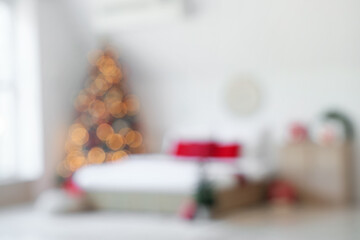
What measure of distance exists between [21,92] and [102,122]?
1264mm

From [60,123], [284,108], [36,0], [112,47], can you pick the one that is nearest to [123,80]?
[112,47]

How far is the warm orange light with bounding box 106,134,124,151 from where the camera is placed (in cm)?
842

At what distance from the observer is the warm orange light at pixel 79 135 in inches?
334

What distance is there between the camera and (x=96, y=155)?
27.6 feet

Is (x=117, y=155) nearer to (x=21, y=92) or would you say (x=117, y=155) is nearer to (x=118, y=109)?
(x=118, y=109)

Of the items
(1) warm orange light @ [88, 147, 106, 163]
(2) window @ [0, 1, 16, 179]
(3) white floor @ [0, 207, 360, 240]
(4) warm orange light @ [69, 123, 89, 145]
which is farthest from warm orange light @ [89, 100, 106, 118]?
(3) white floor @ [0, 207, 360, 240]

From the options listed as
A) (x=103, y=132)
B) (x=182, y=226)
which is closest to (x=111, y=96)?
(x=103, y=132)

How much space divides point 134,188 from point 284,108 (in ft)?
8.76

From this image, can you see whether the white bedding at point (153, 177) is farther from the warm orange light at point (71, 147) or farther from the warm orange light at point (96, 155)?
A: the warm orange light at point (71, 147)

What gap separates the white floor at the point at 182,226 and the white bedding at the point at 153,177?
33cm

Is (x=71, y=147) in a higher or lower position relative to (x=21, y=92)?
lower

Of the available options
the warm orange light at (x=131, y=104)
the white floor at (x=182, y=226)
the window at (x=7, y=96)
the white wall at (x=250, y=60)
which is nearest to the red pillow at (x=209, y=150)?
the white wall at (x=250, y=60)

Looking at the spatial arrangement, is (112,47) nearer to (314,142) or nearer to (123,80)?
(123,80)

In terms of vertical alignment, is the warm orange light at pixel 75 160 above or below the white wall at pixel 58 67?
below
